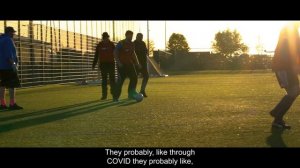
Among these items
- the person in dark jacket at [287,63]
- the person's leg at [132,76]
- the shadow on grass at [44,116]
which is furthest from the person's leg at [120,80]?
the person in dark jacket at [287,63]

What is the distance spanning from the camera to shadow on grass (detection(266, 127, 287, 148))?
611 centimetres

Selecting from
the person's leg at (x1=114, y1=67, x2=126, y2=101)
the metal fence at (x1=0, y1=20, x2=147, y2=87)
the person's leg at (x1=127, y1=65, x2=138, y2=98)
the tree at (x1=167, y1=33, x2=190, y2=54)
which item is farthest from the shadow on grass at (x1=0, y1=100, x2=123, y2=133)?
the tree at (x1=167, y1=33, x2=190, y2=54)

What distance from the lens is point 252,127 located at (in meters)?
7.70

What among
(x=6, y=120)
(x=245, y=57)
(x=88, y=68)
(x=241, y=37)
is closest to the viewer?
(x=6, y=120)

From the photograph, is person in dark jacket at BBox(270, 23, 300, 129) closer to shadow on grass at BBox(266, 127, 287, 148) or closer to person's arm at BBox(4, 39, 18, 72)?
shadow on grass at BBox(266, 127, 287, 148)

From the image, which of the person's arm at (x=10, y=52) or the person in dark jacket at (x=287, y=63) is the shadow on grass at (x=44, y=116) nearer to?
the person's arm at (x=10, y=52)

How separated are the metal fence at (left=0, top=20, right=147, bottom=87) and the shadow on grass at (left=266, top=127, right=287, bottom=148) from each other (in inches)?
570

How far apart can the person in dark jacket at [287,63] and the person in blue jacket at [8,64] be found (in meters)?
6.27

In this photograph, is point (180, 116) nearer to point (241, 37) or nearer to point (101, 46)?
point (101, 46)
